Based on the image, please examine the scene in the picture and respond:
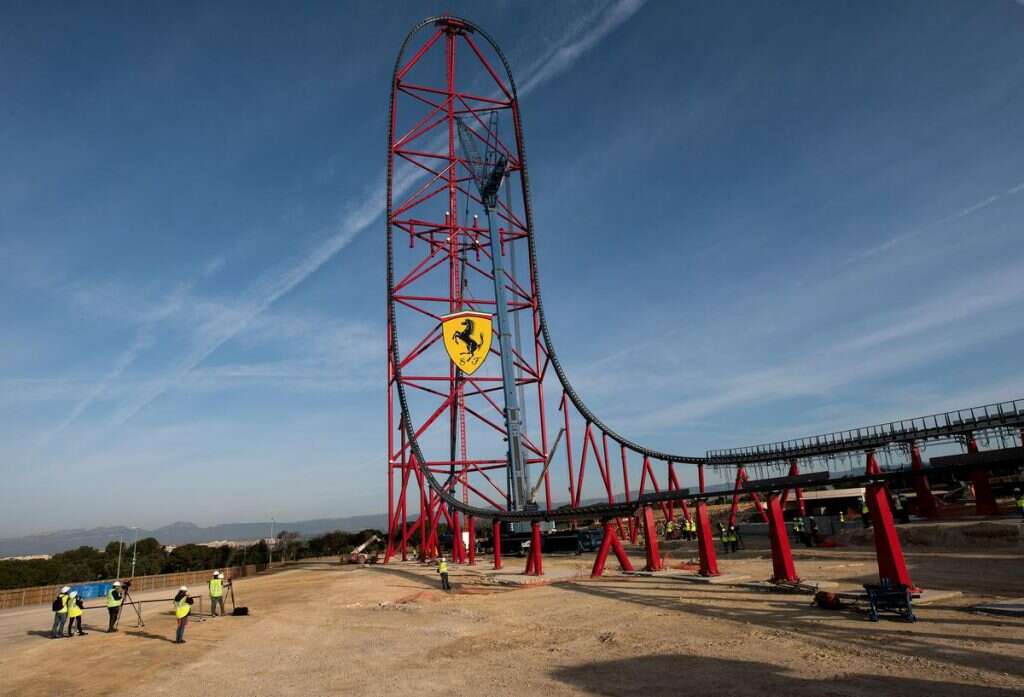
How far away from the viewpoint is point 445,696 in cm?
802

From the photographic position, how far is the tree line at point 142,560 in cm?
4084

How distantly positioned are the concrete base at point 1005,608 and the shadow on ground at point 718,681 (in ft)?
15.5

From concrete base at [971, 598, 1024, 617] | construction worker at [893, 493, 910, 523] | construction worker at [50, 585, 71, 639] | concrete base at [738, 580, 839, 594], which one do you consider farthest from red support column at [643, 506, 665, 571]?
construction worker at [50, 585, 71, 639]

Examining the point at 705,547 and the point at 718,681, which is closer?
the point at 718,681

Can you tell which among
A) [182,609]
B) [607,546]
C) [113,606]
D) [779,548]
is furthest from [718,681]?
[113,606]

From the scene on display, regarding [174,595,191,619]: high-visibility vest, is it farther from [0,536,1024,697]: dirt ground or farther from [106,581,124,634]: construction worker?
[106,581,124,634]: construction worker

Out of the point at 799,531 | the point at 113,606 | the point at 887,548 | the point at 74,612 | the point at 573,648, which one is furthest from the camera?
the point at 799,531

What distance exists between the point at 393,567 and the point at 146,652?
65.5ft

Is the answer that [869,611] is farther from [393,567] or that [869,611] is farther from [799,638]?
[393,567]

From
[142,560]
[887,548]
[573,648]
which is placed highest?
[887,548]

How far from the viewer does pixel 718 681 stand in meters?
7.90

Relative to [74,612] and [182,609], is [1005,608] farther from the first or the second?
[74,612]

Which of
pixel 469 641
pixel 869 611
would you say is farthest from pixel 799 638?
pixel 469 641

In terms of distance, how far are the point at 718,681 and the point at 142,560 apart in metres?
58.0
